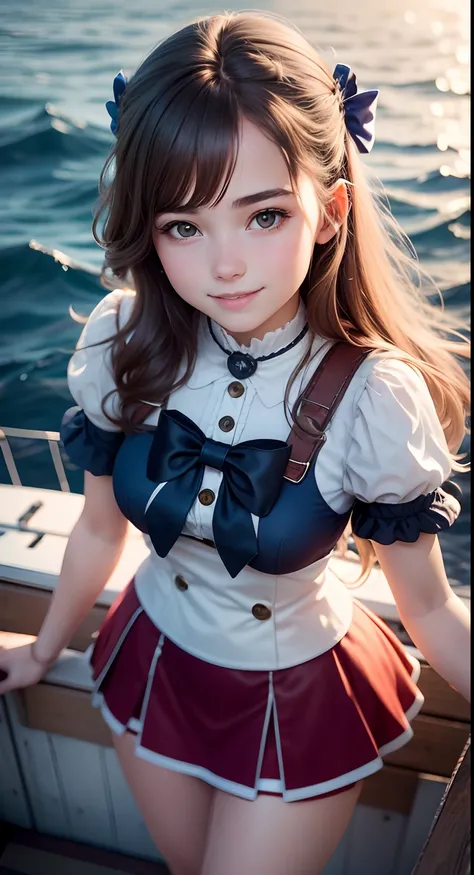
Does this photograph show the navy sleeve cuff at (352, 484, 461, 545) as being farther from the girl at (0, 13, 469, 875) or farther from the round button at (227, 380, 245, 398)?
the round button at (227, 380, 245, 398)

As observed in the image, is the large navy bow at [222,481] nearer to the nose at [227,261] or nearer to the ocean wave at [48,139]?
the nose at [227,261]

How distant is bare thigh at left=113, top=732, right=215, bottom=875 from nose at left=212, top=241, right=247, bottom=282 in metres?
0.64

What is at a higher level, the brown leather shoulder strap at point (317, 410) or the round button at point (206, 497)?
the brown leather shoulder strap at point (317, 410)

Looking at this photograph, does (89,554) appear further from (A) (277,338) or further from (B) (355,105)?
(B) (355,105)

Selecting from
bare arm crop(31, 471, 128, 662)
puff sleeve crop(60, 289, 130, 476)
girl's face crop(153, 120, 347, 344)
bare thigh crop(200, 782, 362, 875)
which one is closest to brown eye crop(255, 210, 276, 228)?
girl's face crop(153, 120, 347, 344)

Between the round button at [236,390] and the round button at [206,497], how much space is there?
0.38 ft

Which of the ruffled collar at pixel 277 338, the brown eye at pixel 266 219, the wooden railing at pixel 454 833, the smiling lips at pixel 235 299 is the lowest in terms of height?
the wooden railing at pixel 454 833

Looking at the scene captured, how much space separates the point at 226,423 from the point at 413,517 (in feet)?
0.78

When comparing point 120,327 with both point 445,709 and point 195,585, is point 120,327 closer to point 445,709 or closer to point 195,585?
point 195,585

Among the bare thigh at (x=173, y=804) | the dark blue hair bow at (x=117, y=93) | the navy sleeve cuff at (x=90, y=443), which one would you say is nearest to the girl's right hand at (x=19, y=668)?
the bare thigh at (x=173, y=804)

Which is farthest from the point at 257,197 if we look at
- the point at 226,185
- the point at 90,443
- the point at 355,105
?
the point at 90,443

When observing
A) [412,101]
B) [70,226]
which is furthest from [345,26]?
[70,226]

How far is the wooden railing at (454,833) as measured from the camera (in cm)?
68

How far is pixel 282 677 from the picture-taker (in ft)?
2.93
